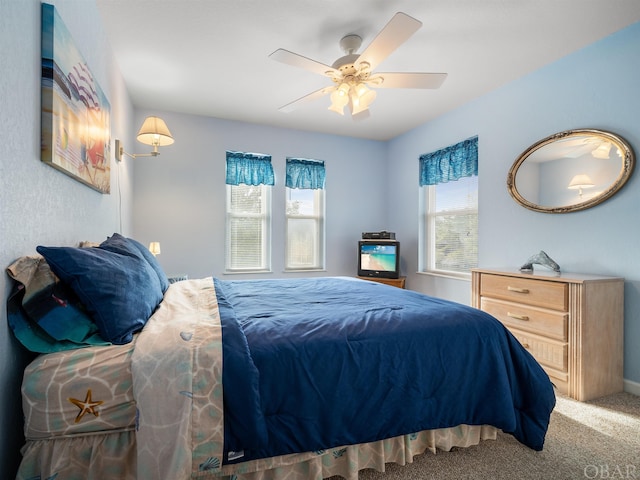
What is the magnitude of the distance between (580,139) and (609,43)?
0.69 meters

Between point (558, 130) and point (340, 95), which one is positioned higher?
point (340, 95)

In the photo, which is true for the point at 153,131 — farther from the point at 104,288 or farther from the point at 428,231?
the point at 428,231

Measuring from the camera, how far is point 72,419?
1.06 metres

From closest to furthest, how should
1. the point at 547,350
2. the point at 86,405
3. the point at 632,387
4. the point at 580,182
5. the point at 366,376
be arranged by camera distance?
the point at 86,405, the point at 366,376, the point at 632,387, the point at 547,350, the point at 580,182

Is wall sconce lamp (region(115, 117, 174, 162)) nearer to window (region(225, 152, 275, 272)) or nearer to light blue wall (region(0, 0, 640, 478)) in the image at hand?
light blue wall (region(0, 0, 640, 478))

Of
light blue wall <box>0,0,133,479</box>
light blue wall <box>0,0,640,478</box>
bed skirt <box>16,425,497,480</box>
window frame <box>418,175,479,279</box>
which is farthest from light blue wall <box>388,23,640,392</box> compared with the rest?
light blue wall <box>0,0,133,479</box>

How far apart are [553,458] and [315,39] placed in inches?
116

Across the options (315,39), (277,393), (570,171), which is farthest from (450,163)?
(277,393)

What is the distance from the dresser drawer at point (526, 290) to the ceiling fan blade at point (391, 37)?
6.42 ft

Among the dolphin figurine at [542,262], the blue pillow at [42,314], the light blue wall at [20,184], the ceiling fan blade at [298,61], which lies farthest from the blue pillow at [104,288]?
the dolphin figurine at [542,262]

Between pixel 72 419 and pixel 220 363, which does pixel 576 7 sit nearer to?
pixel 220 363

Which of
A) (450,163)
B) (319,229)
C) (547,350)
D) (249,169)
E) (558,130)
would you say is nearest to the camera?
(547,350)

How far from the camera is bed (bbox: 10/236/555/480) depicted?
1062 millimetres

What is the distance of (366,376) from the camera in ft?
4.37
